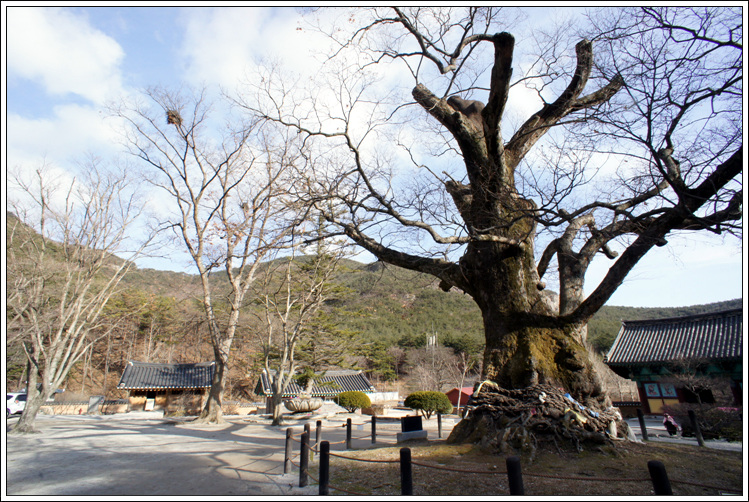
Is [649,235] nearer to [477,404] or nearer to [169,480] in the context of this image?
[477,404]

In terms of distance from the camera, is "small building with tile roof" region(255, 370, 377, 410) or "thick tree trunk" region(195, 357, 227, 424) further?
"small building with tile roof" region(255, 370, 377, 410)

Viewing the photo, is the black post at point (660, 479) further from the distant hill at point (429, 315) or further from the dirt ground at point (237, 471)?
the distant hill at point (429, 315)

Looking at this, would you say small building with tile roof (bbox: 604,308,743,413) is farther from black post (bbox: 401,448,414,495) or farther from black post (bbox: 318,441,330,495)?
black post (bbox: 318,441,330,495)

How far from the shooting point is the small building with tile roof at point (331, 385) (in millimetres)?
24469

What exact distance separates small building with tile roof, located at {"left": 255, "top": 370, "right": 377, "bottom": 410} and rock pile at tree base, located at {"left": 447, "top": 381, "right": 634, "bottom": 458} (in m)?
19.5

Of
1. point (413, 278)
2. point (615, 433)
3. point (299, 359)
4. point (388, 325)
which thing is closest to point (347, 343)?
point (299, 359)

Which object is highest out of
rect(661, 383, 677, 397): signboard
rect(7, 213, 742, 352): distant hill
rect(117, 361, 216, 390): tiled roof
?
rect(7, 213, 742, 352): distant hill

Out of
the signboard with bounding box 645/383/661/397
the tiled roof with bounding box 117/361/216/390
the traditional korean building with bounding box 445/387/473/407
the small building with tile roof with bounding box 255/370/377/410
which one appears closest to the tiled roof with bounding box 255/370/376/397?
the small building with tile roof with bounding box 255/370/377/410

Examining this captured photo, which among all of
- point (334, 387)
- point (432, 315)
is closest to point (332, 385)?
point (334, 387)

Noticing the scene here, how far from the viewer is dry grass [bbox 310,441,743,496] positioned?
403 centimetres

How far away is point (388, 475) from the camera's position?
4863mm

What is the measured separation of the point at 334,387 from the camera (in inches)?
1004

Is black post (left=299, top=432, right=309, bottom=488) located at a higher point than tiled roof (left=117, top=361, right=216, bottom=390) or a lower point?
lower

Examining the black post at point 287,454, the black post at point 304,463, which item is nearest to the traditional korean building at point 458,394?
the black post at point 287,454
